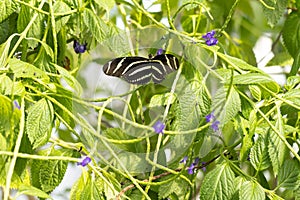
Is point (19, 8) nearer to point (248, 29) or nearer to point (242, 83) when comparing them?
point (242, 83)

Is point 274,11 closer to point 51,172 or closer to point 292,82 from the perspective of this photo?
point 292,82

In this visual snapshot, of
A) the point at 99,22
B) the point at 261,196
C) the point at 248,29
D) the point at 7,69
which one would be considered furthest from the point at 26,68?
the point at 248,29

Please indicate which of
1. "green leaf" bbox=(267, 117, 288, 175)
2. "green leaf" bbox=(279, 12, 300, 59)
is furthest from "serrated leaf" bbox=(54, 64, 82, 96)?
"green leaf" bbox=(279, 12, 300, 59)

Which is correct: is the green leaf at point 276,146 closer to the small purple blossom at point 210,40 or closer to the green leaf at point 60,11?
the small purple blossom at point 210,40

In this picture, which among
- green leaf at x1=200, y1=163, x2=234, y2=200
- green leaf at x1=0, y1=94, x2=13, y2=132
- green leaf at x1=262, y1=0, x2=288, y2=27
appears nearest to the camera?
green leaf at x1=0, y1=94, x2=13, y2=132

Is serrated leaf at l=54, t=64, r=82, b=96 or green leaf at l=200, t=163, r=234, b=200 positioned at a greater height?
serrated leaf at l=54, t=64, r=82, b=96

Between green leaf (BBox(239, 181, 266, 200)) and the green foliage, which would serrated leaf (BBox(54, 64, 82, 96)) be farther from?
green leaf (BBox(239, 181, 266, 200))

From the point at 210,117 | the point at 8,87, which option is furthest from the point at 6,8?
the point at 210,117
